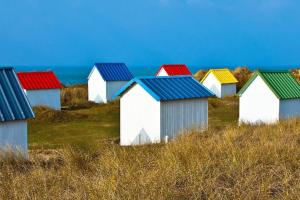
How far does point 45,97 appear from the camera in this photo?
3453 centimetres

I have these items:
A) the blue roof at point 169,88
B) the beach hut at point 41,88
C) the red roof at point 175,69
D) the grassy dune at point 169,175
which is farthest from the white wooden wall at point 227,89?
the grassy dune at point 169,175

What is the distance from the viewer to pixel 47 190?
652cm

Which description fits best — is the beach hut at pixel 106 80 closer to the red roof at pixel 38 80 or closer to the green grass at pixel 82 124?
the green grass at pixel 82 124

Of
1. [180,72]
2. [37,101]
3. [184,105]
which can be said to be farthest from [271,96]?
[180,72]

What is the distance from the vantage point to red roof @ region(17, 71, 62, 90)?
112 feet

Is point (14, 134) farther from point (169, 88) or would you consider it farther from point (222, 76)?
point (222, 76)

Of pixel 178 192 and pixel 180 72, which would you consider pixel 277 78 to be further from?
pixel 180 72

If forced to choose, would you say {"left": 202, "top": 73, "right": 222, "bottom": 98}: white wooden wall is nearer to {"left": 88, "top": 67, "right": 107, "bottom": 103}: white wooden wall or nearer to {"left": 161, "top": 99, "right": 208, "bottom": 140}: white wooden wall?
{"left": 88, "top": 67, "right": 107, "bottom": 103}: white wooden wall

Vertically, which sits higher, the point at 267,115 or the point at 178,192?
the point at 267,115

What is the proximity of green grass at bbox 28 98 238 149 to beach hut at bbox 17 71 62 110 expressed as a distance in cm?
309

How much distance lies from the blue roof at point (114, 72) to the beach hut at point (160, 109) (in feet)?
72.7

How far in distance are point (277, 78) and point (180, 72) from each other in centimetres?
2460

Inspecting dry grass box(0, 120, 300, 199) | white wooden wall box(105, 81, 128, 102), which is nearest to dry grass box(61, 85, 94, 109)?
white wooden wall box(105, 81, 128, 102)

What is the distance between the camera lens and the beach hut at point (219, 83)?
4175 centimetres
